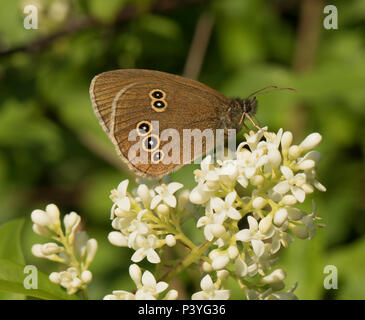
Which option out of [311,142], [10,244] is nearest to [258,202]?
[311,142]

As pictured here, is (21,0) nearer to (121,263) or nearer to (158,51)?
(158,51)

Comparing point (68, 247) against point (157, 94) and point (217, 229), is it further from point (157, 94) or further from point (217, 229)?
point (157, 94)

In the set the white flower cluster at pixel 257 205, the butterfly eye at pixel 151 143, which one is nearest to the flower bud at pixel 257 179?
the white flower cluster at pixel 257 205

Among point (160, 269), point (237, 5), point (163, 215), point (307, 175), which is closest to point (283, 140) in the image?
point (307, 175)

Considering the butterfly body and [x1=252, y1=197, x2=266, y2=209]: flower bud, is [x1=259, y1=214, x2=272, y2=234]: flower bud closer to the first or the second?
[x1=252, y1=197, x2=266, y2=209]: flower bud

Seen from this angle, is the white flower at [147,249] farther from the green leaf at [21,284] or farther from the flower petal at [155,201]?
the green leaf at [21,284]

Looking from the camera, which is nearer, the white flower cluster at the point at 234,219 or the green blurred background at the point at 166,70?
the white flower cluster at the point at 234,219
